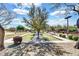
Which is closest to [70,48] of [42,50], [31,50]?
[42,50]

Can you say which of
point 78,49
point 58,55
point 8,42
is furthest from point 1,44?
point 78,49

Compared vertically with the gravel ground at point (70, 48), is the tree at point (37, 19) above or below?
above

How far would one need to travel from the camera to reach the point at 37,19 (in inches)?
91.9

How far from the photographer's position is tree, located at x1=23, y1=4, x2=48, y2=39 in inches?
90.4

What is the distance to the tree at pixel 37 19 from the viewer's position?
2.29 m

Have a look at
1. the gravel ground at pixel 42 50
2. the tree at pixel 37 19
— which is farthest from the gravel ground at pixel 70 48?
the tree at pixel 37 19

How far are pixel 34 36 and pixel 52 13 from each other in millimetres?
365

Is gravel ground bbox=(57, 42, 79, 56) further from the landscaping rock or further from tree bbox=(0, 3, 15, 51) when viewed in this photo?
tree bbox=(0, 3, 15, 51)

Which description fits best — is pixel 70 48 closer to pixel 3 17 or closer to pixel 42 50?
pixel 42 50

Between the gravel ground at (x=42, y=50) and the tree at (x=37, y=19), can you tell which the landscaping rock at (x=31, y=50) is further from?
the tree at (x=37, y=19)

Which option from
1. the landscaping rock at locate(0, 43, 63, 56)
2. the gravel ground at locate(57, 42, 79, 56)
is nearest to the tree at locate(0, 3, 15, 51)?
the landscaping rock at locate(0, 43, 63, 56)

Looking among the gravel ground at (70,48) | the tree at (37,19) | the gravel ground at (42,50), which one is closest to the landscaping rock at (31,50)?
the gravel ground at (42,50)

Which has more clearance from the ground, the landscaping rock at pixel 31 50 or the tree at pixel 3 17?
the tree at pixel 3 17

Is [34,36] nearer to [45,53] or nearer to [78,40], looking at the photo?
[45,53]
